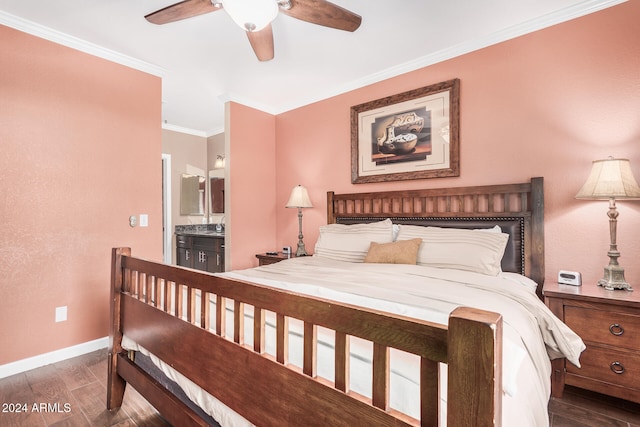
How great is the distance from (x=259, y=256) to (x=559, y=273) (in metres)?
2.84

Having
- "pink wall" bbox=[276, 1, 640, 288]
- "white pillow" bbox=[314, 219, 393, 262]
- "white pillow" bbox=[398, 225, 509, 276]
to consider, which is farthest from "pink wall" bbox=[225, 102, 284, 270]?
"white pillow" bbox=[398, 225, 509, 276]

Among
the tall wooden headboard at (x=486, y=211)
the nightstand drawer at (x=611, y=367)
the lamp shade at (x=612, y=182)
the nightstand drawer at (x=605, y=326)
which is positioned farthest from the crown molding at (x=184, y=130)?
the nightstand drawer at (x=611, y=367)

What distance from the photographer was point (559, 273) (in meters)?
2.13

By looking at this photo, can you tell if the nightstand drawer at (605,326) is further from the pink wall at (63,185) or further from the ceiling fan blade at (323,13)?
the pink wall at (63,185)

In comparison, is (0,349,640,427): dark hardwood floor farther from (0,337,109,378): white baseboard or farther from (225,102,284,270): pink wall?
(225,102,284,270): pink wall

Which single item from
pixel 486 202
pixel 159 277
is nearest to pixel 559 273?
pixel 486 202

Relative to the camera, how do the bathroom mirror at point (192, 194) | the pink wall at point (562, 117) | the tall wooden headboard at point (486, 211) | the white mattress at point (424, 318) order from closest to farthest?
1. the white mattress at point (424, 318)
2. the pink wall at point (562, 117)
3. the tall wooden headboard at point (486, 211)
4. the bathroom mirror at point (192, 194)

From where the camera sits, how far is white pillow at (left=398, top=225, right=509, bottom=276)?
2.06 metres

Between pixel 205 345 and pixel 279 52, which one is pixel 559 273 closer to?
pixel 205 345

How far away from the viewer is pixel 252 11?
1.54 meters

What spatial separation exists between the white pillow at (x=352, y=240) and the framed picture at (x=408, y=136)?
2.01 ft

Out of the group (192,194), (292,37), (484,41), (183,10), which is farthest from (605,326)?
(192,194)

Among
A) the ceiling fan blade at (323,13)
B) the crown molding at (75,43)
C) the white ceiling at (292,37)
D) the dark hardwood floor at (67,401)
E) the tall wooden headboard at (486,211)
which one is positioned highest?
the white ceiling at (292,37)

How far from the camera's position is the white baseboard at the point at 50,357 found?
2.21m
